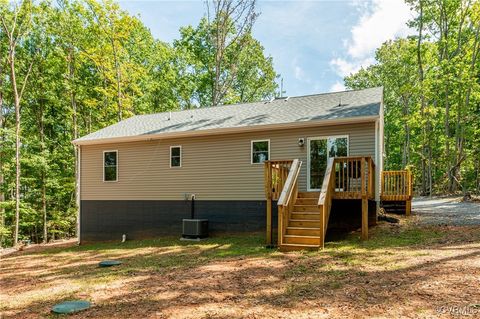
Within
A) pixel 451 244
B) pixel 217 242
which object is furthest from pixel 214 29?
pixel 451 244

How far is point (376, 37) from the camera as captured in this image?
30.3 metres

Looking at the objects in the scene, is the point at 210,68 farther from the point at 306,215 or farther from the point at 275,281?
the point at 275,281

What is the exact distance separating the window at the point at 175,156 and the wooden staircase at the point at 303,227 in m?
4.82

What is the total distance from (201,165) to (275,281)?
6788 mm

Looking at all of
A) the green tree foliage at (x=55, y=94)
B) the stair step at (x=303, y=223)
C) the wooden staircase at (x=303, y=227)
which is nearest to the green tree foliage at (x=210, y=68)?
the green tree foliage at (x=55, y=94)

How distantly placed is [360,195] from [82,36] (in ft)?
62.2

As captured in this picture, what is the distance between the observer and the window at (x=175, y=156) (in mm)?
12416

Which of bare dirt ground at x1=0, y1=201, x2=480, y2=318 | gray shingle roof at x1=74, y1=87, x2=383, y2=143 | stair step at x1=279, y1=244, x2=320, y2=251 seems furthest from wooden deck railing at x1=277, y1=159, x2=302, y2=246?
gray shingle roof at x1=74, y1=87, x2=383, y2=143

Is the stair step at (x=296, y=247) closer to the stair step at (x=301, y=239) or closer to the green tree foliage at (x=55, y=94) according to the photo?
the stair step at (x=301, y=239)

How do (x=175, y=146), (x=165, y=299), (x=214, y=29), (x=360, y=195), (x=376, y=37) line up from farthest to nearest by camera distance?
(x=376, y=37), (x=214, y=29), (x=175, y=146), (x=360, y=195), (x=165, y=299)

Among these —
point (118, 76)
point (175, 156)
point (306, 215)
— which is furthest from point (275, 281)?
point (118, 76)

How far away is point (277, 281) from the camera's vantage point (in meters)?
5.79

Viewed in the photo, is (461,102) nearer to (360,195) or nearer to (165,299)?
(360,195)

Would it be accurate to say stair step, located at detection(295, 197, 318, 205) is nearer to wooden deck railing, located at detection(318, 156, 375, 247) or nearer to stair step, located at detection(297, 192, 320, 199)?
stair step, located at detection(297, 192, 320, 199)
